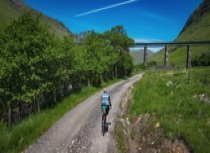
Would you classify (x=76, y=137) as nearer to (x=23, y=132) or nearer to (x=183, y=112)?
(x=23, y=132)

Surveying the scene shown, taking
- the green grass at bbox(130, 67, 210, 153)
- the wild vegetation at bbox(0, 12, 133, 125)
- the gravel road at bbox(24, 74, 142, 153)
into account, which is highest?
the wild vegetation at bbox(0, 12, 133, 125)

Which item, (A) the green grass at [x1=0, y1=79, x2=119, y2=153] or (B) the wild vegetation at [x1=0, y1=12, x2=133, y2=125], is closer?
(A) the green grass at [x1=0, y1=79, x2=119, y2=153]

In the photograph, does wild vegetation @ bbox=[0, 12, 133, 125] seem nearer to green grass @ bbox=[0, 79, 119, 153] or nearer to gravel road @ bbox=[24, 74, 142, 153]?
green grass @ bbox=[0, 79, 119, 153]

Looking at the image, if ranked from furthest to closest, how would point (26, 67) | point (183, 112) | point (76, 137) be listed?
point (26, 67)
point (183, 112)
point (76, 137)

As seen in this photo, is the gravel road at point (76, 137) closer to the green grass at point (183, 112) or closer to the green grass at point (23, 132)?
the green grass at point (23, 132)

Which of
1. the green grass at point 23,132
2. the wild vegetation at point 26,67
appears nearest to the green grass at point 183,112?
the green grass at point 23,132

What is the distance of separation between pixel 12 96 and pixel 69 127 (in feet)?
20.4

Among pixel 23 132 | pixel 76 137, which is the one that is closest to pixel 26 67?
pixel 23 132

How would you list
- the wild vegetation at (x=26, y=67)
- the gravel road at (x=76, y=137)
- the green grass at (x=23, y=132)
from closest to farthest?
the gravel road at (x=76, y=137)
the green grass at (x=23, y=132)
the wild vegetation at (x=26, y=67)

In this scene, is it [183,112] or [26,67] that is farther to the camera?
[26,67]

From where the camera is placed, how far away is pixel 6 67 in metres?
15.2

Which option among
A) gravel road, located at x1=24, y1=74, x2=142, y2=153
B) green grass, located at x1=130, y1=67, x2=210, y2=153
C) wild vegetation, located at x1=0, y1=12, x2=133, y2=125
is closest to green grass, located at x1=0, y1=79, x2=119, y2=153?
gravel road, located at x1=24, y1=74, x2=142, y2=153

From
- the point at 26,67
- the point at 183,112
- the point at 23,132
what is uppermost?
the point at 26,67

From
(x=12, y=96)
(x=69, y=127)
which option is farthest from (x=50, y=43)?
(x=69, y=127)
